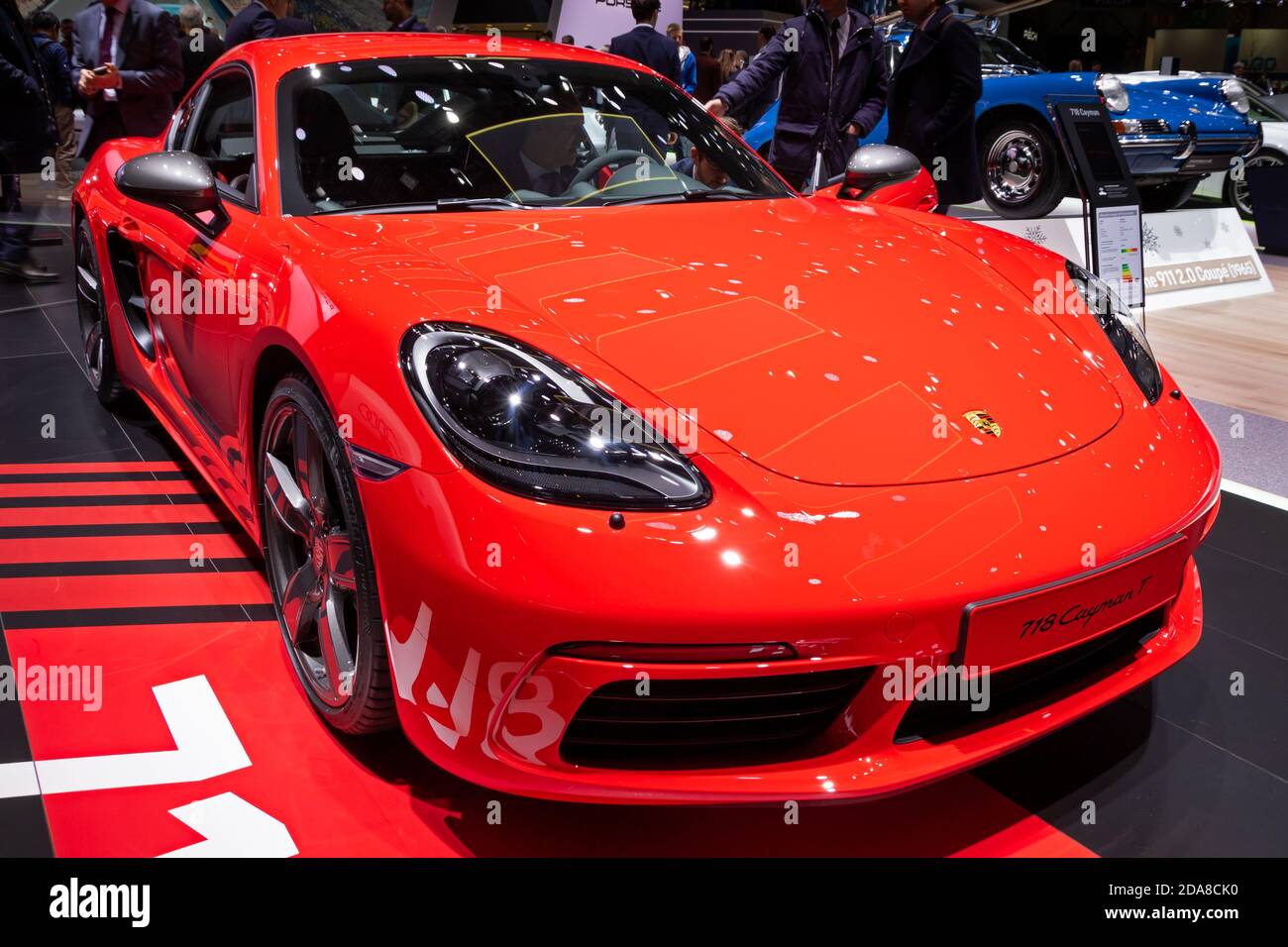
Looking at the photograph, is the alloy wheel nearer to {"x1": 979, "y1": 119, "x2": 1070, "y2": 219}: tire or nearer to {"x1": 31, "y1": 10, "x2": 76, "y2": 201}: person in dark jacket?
{"x1": 31, "y1": 10, "x2": 76, "y2": 201}: person in dark jacket

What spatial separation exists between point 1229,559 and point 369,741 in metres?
2.21

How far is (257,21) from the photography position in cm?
571

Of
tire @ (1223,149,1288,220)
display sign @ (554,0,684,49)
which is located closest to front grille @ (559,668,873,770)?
tire @ (1223,149,1288,220)

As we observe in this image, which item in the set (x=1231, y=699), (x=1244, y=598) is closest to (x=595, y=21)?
(x=1244, y=598)

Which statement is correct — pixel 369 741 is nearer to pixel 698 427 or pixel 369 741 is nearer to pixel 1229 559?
pixel 698 427

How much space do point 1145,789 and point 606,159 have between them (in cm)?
181

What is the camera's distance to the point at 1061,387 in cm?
189

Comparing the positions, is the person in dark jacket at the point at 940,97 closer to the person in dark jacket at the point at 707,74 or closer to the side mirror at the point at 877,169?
the side mirror at the point at 877,169

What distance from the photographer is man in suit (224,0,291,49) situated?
5.69 metres

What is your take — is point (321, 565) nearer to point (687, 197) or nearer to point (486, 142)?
point (486, 142)

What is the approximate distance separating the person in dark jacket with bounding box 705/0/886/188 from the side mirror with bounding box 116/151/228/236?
287 centimetres

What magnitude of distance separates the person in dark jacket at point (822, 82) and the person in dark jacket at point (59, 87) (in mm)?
4175

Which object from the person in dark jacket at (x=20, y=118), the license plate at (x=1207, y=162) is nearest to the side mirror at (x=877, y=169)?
the person in dark jacket at (x=20, y=118)

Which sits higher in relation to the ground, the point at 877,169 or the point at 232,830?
the point at 877,169
